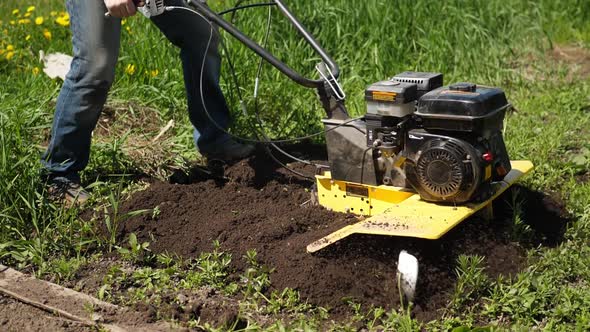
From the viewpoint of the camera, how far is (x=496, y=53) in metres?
6.38

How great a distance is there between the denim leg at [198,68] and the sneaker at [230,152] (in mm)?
28

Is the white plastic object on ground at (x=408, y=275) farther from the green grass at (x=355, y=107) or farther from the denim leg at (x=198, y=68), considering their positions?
the denim leg at (x=198, y=68)

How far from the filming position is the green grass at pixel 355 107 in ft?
11.4

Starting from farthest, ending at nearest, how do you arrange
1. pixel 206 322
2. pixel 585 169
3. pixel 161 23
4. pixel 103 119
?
pixel 103 119, pixel 585 169, pixel 161 23, pixel 206 322

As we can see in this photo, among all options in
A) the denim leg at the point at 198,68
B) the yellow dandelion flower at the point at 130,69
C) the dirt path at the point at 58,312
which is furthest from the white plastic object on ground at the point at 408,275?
the yellow dandelion flower at the point at 130,69

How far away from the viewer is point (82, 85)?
4.12 m

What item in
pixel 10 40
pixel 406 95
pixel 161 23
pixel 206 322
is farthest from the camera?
pixel 10 40

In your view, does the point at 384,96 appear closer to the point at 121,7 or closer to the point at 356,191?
the point at 356,191

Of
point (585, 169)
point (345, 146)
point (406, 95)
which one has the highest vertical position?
point (406, 95)

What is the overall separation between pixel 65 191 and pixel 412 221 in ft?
5.90

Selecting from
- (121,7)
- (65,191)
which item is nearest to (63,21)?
(65,191)

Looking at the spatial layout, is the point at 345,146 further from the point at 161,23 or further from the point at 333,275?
the point at 161,23

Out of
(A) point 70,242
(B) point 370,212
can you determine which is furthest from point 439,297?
(A) point 70,242

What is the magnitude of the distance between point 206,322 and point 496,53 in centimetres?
377
